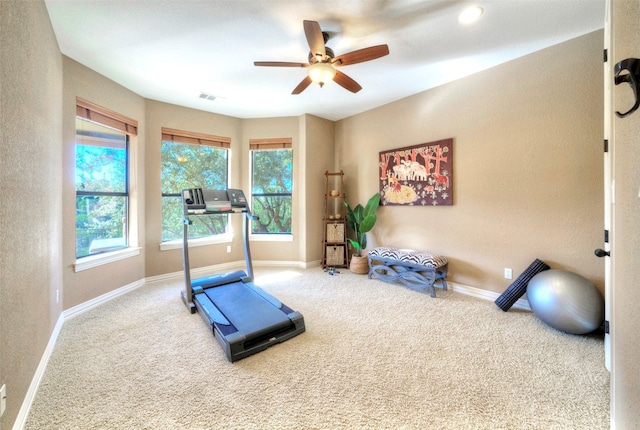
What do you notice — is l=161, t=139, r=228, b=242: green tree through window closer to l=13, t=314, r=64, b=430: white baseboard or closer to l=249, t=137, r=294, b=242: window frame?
l=249, t=137, r=294, b=242: window frame

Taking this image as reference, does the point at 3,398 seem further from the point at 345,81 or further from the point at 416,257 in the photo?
the point at 416,257

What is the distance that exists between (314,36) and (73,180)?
3.00 m

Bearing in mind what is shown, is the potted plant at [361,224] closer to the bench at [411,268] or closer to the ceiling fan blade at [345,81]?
the bench at [411,268]

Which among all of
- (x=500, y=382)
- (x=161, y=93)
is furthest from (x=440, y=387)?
(x=161, y=93)

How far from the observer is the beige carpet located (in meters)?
1.38

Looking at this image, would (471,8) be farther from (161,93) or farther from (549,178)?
(161,93)

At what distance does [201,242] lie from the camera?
425cm

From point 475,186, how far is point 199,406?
356 cm

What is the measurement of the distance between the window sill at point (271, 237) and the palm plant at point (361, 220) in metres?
1.21

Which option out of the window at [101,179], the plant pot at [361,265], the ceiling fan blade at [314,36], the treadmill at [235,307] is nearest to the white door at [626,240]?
the ceiling fan blade at [314,36]

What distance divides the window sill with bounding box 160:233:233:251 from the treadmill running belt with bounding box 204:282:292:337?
4.55ft

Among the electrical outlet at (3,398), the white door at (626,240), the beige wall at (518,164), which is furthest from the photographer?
the beige wall at (518,164)

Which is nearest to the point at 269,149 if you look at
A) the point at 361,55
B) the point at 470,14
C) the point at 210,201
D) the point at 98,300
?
the point at 210,201

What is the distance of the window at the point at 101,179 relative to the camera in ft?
9.46
